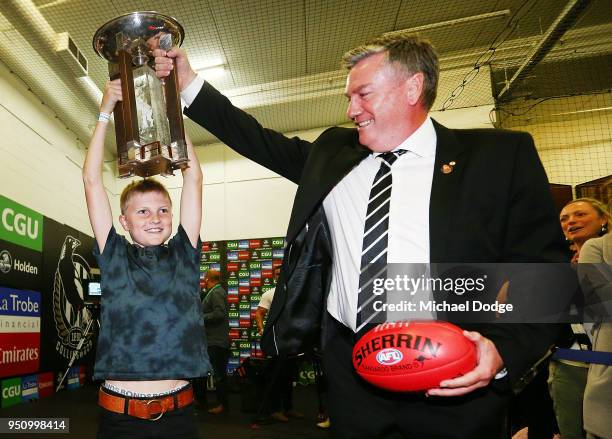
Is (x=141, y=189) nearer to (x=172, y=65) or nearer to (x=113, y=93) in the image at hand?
(x=113, y=93)

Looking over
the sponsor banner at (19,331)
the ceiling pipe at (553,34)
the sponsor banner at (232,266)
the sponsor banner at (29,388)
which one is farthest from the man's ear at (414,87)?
the sponsor banner at (232,266)

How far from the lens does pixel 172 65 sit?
156 centimetres

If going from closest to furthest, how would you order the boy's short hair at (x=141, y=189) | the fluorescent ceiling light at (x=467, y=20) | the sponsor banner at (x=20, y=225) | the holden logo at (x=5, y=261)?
1. the boy's short hair at (x=141, y=189)
2. the holden logo at (x=5, y=261)
3. the sponsor banner at (x=20, y=225)
4. the fluorescent ceiling light at (x=467, y=20)

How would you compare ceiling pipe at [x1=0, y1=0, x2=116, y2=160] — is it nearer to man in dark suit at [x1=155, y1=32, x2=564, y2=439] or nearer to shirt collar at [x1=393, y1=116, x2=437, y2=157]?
man in dark suit at [x1=155, y1=32, x2=564, y2=439]

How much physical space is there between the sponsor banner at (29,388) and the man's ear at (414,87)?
6199 mm

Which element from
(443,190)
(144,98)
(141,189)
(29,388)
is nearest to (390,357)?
(443,190)

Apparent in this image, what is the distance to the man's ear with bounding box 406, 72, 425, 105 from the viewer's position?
1.48m

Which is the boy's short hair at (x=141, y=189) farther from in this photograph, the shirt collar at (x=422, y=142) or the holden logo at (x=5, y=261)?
the holden logo at (x=5, y=261)

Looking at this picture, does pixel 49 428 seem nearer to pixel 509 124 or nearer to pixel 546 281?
pixel 546 281

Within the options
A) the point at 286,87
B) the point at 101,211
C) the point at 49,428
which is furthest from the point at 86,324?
the point at 101,211

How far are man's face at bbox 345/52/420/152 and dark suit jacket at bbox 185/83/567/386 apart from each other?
0.07 m

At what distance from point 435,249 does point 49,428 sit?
15.1 ft

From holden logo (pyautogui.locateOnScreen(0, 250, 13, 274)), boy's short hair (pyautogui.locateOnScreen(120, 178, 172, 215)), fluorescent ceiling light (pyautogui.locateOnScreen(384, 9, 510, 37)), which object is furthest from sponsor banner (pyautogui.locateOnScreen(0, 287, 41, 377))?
fluorescent ceiling light (pyautogui.locateOnScreen(384, 9, 510, 37))

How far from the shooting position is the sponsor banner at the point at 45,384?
595 cm
